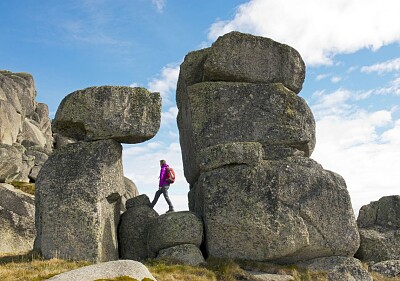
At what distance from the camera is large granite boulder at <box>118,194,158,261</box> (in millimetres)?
21094

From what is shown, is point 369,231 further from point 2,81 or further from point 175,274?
point 2,81

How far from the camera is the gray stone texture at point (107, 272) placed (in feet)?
42.4

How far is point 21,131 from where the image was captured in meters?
65.3

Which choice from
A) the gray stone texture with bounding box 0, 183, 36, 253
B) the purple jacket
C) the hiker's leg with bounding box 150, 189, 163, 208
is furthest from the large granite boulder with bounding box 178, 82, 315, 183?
the gray stone texture with bounding box 0, 183, 36, 253

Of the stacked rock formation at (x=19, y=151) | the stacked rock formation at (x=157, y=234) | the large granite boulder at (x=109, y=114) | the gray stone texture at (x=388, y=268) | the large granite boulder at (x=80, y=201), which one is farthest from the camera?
the stacked rock formation at (x=19, y=151)

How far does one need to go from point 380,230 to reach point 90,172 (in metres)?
15.6

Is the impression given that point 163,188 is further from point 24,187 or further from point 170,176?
point 24,187

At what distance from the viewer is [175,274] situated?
1714 cm

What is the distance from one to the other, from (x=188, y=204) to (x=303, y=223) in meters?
7.41

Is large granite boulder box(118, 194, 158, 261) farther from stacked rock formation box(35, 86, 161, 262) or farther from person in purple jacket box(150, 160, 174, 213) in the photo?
person in purple jacket box(150, 160, 174, 213)

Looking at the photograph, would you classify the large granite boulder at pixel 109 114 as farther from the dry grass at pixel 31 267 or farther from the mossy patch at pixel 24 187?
the mossy patch at pixel 24 187

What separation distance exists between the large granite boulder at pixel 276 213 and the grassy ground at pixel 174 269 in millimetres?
675

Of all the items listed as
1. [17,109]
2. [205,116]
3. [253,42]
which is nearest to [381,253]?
[205,116]

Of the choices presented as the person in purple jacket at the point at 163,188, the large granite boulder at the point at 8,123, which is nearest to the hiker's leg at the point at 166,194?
the person in purple jacket at the point at 163,188
